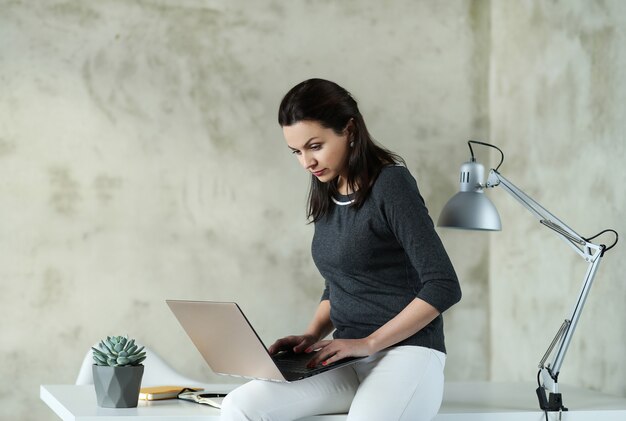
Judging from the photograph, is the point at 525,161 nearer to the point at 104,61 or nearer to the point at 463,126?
the point at 463,126

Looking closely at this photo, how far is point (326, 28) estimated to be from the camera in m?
3.75

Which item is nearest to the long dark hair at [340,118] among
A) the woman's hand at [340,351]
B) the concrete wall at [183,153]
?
the woman's hand at [340,351]

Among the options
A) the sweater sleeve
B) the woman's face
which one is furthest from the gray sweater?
the woman's face

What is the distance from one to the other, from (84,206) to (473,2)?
6.23 ft

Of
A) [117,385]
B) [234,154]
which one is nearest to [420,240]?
[117,385]

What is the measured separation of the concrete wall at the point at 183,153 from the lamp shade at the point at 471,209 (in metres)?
1.19

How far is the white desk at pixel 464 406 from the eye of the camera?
2025 millimetres

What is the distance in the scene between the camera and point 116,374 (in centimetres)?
207

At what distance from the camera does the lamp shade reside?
2.54 metres

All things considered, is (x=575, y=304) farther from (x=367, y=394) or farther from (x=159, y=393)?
(x=159, y=393)

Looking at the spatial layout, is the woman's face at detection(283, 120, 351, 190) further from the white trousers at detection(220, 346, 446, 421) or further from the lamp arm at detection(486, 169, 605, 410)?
the lamp arm at detection(486, 169, 605, 410)

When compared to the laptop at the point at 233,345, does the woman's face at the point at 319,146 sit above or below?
above

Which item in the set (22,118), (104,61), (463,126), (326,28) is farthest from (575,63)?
(22,118)

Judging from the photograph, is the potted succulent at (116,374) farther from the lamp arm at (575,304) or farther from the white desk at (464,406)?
the lamp arm at (575,304)
